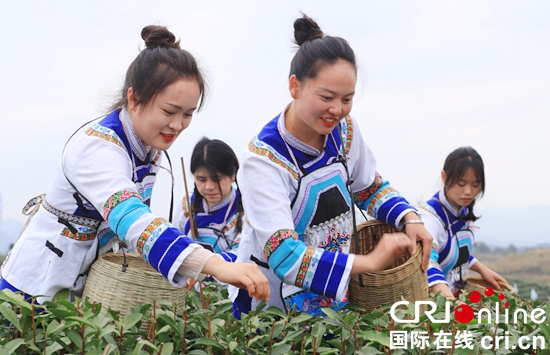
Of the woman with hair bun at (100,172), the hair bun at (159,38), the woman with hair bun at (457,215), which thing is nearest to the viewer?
the woman with hair bun at (100,172)

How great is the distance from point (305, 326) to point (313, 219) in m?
0.47

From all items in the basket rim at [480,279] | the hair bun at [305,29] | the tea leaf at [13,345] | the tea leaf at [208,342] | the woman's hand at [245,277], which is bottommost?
the tea leaf at [13,345]

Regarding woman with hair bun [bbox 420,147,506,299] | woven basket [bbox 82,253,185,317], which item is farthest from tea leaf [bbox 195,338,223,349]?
woman with hair bun [bbox 420,147,506,299]

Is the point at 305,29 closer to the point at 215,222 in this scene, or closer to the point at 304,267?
the point at 304,267

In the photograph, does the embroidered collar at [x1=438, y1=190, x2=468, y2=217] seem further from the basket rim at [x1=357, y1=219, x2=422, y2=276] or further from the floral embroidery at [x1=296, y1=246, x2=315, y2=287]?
the floral embroidery at [x1=296, y1=246, x2=315, y2=287]

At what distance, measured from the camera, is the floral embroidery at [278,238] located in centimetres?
220

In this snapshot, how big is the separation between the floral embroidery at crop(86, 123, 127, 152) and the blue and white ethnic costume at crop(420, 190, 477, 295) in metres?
2.85

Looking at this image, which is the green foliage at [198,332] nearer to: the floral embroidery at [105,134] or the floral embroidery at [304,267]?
the floral embroidery at [304,267]

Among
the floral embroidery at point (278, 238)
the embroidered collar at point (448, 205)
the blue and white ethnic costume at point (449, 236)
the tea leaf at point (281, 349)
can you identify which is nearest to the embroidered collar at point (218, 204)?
the blue and white ethnic costume at point (449, 236)

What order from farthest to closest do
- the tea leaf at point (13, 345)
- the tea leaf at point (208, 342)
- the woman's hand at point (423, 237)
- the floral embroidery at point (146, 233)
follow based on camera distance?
the woman's hand at point (423, 237)
the floral embroidery at point (146, 233)
the tea leaf at point (208, 342)
the tea leaf at point (13, 345)

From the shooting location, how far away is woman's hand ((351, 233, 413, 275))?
6.97 feet

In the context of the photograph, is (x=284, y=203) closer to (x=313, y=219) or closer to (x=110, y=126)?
(x=313, y=219)

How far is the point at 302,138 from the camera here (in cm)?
245

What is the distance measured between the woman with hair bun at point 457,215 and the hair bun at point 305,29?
2386 millimetres
